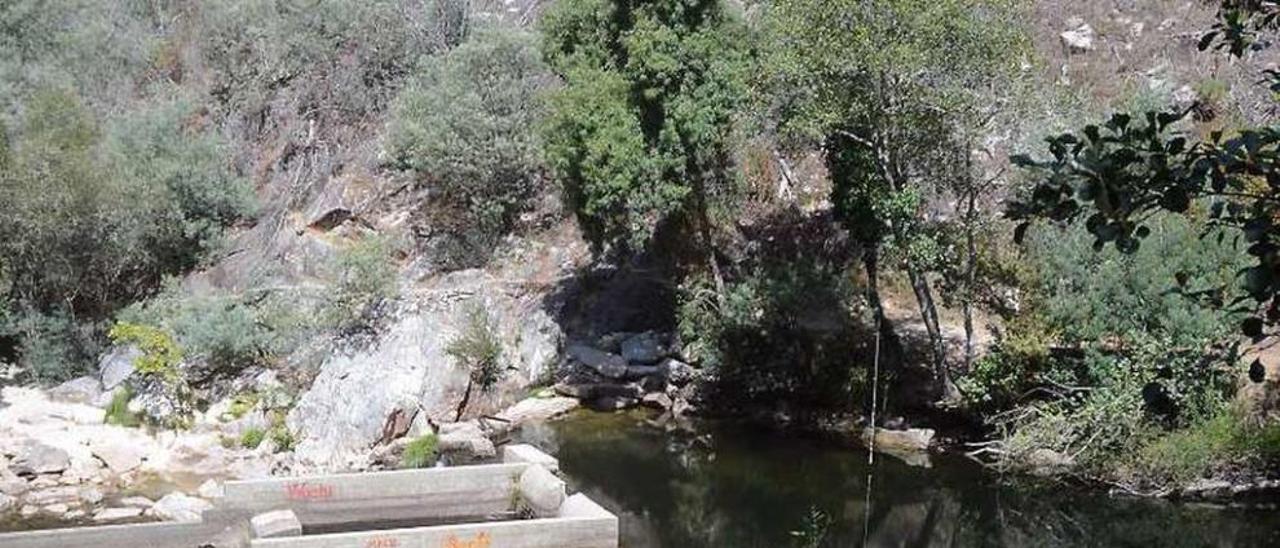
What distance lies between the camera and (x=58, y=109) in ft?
Answer: 72.9

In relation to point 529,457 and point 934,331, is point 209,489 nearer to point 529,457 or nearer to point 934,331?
point 529,457

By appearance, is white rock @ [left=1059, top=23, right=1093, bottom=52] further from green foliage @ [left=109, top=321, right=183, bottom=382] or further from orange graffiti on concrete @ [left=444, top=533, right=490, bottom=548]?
orange graffiti on concrete @ [left=444, top=533, right=490, bottom=548]

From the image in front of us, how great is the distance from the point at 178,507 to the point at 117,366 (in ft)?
16.1

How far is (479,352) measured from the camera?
2009 centimetres

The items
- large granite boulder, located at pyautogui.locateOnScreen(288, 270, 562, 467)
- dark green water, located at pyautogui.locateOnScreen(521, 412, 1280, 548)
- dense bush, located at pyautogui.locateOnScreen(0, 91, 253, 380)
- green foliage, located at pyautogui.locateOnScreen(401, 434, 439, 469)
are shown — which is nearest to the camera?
dark green water, located at pyautogui.locateOnScreen(521, 412, 1280, 548)

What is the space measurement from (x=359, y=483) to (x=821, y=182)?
1234cm

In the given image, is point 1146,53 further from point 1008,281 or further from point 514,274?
point 514,274

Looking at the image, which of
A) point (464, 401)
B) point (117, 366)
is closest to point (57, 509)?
point (117, 366)

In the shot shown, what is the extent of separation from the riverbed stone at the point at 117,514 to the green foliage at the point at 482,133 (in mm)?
9936

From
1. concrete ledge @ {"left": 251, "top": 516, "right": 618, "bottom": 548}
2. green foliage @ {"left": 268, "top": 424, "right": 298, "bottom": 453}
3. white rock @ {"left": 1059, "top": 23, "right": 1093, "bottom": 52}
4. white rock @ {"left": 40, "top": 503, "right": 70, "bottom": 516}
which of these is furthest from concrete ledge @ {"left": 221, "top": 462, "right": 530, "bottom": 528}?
white rock @ {"left": 1059, "top": 23, "right": 1093, "bottom": 52}

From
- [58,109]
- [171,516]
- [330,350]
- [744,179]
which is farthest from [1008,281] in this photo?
[58,109]

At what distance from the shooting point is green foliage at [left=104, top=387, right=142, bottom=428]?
58.2 ft

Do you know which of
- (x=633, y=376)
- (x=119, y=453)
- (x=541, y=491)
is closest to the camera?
(x=541, y=491)

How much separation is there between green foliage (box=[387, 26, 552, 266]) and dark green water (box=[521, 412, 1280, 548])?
21.7 feet
